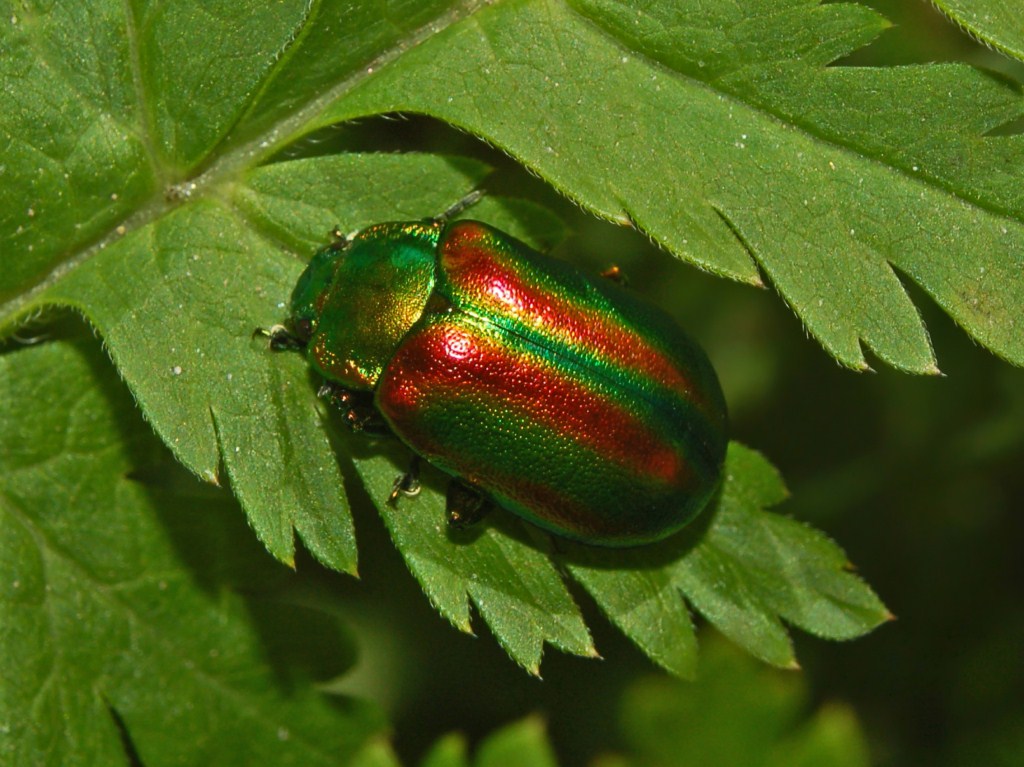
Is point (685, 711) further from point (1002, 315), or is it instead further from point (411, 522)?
point (1002, 315)

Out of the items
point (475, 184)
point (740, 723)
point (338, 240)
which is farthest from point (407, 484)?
point (740, 723)

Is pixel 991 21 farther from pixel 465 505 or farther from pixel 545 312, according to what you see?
pixel 465 505

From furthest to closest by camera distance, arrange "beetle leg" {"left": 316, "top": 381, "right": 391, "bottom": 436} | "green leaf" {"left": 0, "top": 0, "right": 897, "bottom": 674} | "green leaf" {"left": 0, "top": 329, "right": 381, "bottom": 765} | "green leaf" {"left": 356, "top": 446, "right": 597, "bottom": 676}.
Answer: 1. "green leaf" {"left": 0, "top": 329, "right": 381, "bottom": 765}
2. "beetle leg" {"left": 316, "top": 381, "right": 391, "bottom": 436}
3. "green leaf" {"left": 356, "top": 446, "right": 597, "bottom": 676}
4. "green leaf" {"left": 0, "top": 0, "right": 897, "bottom": 674}

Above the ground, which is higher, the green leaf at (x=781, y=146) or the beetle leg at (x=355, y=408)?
the green leaf at (x=781, y=146)

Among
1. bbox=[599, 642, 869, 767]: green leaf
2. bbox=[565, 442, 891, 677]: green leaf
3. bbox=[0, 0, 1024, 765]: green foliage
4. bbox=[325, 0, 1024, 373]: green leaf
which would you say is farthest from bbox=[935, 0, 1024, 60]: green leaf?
bbox=[599, 642, 869, 767]: green leaf

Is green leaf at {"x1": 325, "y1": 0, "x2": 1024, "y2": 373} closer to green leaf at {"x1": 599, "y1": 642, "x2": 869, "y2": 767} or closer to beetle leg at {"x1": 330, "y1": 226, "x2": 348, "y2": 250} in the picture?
beetle leg at {"x1": 330, "y1": 226, "x2": 348, "y2": 250}

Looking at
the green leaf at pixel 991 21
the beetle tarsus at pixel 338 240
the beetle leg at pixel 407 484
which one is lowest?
the beetle leg at pixel 407 484

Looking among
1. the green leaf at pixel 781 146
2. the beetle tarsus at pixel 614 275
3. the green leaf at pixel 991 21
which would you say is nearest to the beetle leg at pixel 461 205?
the green leaf at pixel 781 146

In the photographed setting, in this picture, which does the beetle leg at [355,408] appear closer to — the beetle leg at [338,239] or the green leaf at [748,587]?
the beetle leg at [338,239]
